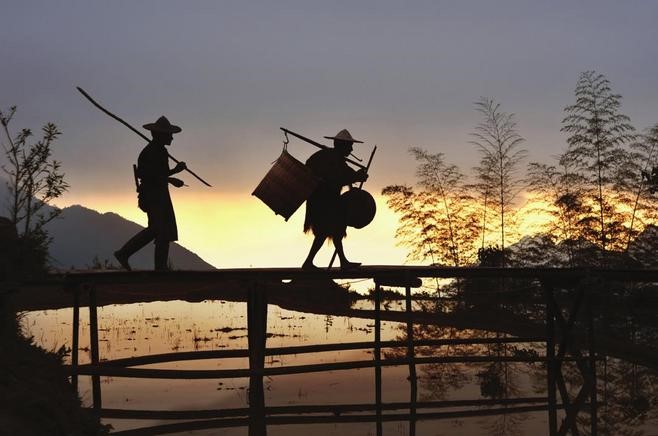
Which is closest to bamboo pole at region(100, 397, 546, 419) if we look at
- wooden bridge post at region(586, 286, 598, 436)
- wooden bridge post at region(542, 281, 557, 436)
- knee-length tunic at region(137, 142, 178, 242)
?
wooden bridge post at region(542, 281, 557, 436)

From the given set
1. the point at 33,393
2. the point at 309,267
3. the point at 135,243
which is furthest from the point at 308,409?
the point at 33,393

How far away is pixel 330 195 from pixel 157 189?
218 centimetres

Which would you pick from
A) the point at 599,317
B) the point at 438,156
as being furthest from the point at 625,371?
the point at 438,156

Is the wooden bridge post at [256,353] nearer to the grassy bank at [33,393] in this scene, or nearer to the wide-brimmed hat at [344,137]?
the wide-brimmed hat at [344,137]

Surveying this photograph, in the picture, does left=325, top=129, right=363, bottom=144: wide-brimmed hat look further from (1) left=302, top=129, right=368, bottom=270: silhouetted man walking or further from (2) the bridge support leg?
(2) the bridge support leg

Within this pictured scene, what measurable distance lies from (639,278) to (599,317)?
8314 mm

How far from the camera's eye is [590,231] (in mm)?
18344

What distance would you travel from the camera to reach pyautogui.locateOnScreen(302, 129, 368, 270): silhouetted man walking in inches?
377

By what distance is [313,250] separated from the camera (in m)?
9.86

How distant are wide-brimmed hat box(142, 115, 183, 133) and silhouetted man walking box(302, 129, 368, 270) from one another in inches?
67.1

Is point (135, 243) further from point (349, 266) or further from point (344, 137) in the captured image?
point (344, 137)

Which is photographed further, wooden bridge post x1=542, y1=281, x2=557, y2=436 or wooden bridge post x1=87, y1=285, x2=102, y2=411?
wooden bridge post x1=542, y1=281, x2=557, y2=436

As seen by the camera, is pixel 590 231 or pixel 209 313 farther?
pixel 209 313

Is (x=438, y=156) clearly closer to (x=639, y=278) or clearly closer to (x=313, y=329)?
(x=313, y=329)
